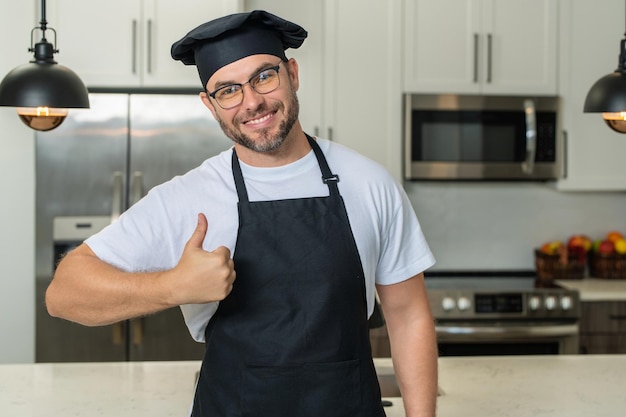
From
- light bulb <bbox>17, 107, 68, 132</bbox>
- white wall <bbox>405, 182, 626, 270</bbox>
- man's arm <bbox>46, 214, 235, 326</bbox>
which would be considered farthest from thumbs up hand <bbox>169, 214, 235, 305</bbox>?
white wall <bbox>405, 182, 626, 270</bbox>

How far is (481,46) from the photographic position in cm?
416

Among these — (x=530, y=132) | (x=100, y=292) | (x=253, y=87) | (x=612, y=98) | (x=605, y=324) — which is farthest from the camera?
(x=530, y=132)

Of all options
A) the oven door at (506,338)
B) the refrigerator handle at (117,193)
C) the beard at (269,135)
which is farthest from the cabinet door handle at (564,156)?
the beard at (269,135)

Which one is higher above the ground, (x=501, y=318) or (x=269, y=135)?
(x=269, y=135)

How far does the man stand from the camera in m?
1.71

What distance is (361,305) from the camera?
1.80 metres

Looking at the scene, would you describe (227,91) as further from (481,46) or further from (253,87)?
(481,46)

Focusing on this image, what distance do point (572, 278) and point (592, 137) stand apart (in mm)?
709

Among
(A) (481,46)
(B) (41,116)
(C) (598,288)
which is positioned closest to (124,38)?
(B) (41,116)

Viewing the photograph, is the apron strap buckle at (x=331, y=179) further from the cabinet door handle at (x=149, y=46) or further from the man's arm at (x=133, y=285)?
the cabinet door handle at (x=149, y=46)

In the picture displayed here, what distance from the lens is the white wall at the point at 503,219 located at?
4.58 metres

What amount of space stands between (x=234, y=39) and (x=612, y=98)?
3.96 ft

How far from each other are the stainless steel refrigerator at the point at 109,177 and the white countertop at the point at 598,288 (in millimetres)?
1762

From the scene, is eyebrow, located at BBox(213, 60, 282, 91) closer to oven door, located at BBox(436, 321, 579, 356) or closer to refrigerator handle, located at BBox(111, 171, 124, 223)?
refrigerator handle, located at BBox(111, 171, 124, 223)
